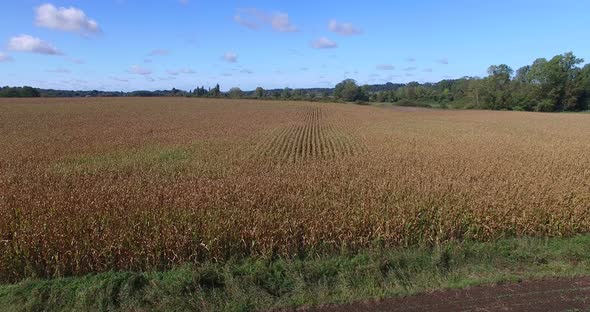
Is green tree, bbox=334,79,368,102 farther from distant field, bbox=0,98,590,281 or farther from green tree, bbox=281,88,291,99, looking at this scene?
distant field, bbox=0,98,590,281

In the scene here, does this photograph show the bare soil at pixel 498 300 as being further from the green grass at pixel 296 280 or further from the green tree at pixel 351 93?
the green tree at pixel 351 93

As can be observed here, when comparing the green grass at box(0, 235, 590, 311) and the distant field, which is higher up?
the distant field

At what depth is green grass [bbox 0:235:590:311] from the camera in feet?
17.8

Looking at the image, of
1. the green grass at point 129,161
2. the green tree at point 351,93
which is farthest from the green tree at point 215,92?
the green grass at point 129,161

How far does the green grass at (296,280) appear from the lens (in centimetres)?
544

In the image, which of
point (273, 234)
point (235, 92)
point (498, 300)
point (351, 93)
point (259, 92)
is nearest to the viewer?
point (498, 300)

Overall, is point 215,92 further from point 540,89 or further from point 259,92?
point 540,89

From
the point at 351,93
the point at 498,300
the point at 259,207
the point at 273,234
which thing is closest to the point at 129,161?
the point at 259,207

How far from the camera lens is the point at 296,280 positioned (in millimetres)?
6035

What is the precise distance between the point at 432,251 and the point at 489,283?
4.16ft

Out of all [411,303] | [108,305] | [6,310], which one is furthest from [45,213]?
[411,303]

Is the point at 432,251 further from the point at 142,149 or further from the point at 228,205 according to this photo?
the point at 142,149

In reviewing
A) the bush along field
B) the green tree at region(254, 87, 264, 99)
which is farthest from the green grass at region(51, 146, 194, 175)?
the green tree at region(254, 87, 264, 99)

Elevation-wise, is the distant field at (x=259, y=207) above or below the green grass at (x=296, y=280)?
above
